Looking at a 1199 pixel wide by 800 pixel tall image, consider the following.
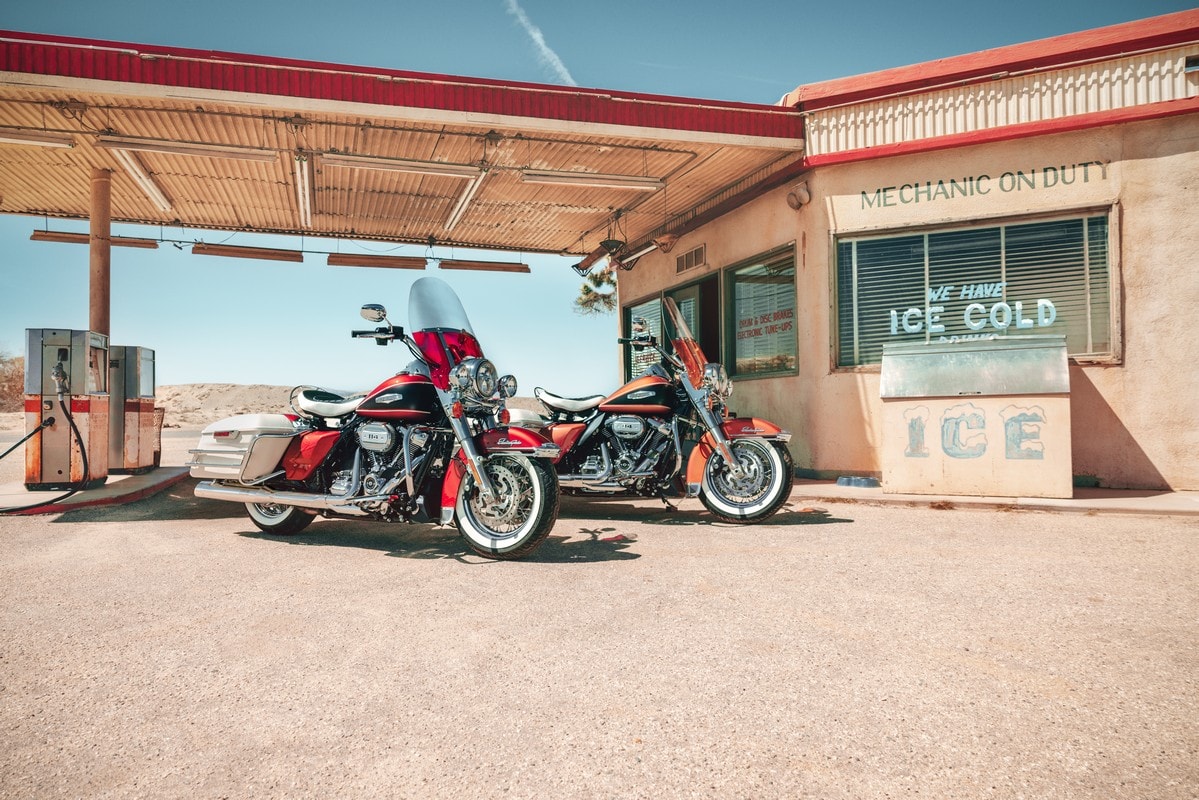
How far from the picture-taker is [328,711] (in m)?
2.48

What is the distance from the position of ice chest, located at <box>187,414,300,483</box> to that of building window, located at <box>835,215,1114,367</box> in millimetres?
6528

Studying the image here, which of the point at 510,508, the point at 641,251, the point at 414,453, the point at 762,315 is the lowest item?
the point at 510,508

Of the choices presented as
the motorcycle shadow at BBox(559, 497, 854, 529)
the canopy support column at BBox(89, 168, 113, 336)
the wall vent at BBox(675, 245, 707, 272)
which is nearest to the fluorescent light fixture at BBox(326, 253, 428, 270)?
the canopy support column at BBox(89, 168, 113, 336)

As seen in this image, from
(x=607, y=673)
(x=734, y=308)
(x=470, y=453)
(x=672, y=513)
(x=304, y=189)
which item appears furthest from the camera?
(x=734, y=308)

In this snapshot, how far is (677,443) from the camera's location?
6.46m

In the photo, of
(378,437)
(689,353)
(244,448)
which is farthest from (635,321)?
(378,437)

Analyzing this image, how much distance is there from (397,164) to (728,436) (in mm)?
5827

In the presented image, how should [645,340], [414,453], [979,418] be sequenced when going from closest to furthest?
[414,453]
[645,340]
[979,418]

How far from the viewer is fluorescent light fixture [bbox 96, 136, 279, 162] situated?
8500 mm

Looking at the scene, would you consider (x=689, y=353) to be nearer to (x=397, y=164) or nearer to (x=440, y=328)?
(x=440, y=328)

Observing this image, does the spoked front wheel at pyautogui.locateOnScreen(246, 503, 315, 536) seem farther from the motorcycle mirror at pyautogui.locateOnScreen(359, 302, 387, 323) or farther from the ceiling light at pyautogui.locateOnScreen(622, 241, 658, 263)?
the ceiling light at pyautogui.locateOnScreen(622, 241, 658, 263)

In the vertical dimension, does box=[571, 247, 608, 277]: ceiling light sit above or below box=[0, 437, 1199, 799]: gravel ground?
above

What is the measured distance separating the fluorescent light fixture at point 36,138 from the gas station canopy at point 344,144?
20 millimetres

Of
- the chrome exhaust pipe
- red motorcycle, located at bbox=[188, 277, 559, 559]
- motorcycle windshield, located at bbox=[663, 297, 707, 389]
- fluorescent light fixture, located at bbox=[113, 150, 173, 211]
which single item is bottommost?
the chrome exhaust pipe
